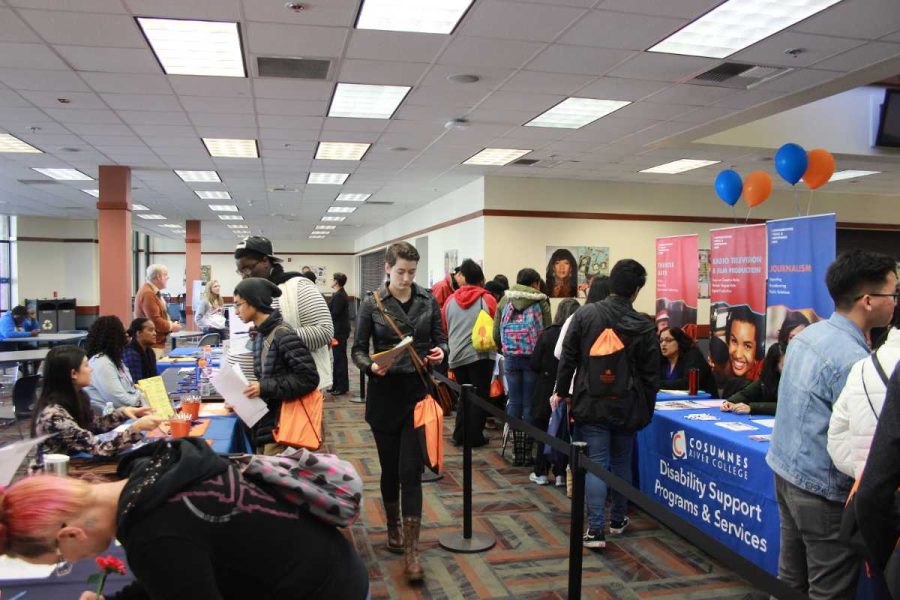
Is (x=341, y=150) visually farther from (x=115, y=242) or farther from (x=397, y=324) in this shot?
(x=397, y=324)

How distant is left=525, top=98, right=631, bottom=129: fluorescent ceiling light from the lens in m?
5.75

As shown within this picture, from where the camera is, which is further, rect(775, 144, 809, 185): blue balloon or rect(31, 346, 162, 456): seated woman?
rect(775, 144, 809, 185): blue balloon


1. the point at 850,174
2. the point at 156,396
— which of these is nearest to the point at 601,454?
the point at 156,396

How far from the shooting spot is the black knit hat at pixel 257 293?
9.41 feet

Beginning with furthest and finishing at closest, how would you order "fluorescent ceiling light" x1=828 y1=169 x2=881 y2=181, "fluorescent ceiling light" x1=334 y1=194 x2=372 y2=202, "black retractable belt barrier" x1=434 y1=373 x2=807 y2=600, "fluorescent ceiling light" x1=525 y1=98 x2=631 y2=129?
"fluorescent ceiling light" x1=334 y1=194 x2=372 y2=202 → "fluorescent ceiling light" x1=828 y1=169 x2=881 y2=181 → "fluorescent ceiling light" x1=525 y1=98 x2=631 y2=129 → "black retractable belt barrier" x1=434 y1=373 x2=807 y2=600

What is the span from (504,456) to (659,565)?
2129 millimetres

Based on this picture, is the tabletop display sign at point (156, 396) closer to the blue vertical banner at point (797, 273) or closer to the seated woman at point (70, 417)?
the seated woman at point (70, 417)

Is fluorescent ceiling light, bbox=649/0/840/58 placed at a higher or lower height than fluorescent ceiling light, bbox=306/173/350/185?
lower

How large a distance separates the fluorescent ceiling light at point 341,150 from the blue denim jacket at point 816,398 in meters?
6.04

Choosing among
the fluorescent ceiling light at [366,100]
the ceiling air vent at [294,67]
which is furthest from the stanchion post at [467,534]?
the fluorescent ceiling light at [366,100]

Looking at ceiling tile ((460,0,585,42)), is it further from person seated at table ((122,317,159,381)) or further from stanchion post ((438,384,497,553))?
person seated at table ((122,317,159,381))

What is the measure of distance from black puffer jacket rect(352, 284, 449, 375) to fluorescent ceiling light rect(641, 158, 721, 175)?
6.20 meters

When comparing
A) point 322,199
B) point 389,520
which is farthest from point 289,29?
point 322,199

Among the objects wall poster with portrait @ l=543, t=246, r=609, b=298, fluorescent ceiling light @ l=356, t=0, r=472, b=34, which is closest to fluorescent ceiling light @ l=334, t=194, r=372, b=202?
wall poster with portrait @ l=543, t=246, r=609, b=298
